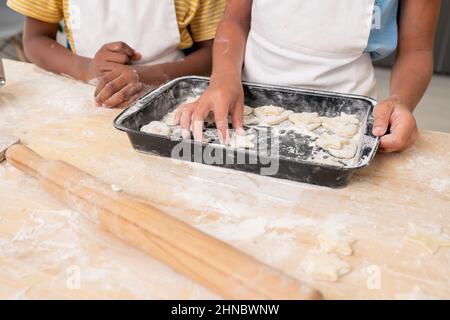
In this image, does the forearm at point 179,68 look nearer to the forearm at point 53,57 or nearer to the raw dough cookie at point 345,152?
the forearm at point 53,57

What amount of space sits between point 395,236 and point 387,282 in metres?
0.09

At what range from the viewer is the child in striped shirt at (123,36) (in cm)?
110

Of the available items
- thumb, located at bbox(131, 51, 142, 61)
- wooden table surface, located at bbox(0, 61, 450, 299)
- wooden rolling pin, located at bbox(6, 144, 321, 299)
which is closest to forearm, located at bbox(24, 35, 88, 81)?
thumb, located at bbox(131, 51, 142, 61)

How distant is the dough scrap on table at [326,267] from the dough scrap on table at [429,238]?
12 cm

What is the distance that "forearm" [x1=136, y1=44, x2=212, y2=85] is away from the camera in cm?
110

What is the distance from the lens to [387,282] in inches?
20.3

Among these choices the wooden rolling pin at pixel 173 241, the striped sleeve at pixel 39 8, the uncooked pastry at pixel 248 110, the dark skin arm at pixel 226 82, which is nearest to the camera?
the wooden rolling pin at pixel 173 241

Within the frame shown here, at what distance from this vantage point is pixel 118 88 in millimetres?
1003

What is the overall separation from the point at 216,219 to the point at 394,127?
14.4 inches

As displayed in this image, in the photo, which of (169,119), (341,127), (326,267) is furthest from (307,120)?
(326,267)

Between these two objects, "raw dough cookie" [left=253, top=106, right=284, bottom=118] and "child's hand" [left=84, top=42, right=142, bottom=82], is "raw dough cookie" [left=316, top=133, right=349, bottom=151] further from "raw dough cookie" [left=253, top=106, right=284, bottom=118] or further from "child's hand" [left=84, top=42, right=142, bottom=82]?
"child's hand" [left=84, top=42, right=142, bottom=82]

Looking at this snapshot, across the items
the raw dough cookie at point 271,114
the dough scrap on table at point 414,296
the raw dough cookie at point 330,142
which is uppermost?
the dough scrap on table at point 414,296

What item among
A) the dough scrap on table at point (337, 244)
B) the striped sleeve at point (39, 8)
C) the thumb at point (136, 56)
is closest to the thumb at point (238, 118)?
the dough scrap on table at point (337, 244)
